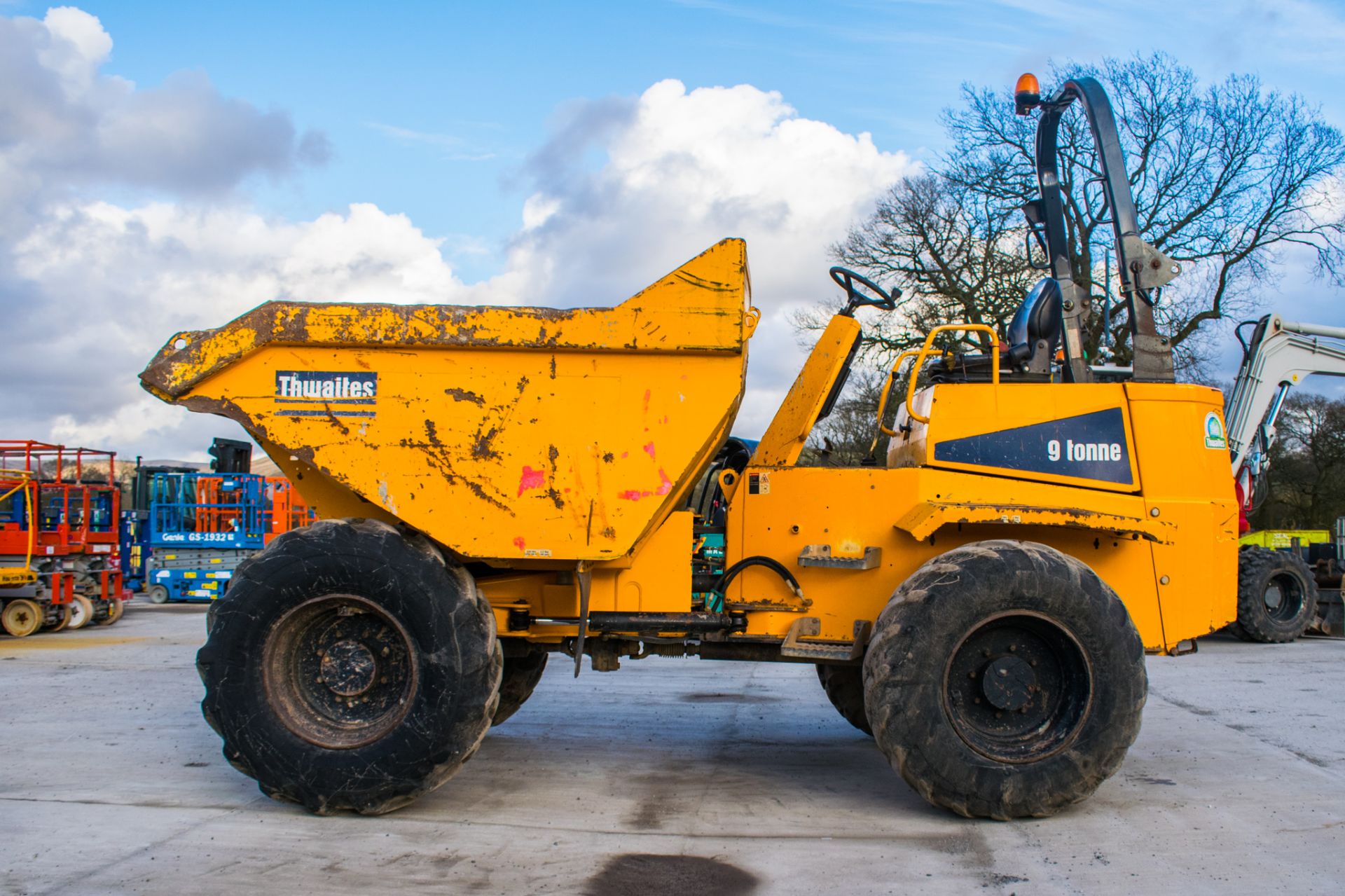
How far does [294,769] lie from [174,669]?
607 cm

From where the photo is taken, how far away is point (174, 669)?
1034 centimetres

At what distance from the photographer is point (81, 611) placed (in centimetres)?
1499

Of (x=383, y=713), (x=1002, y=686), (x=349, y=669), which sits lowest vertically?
(x=383, y=713)

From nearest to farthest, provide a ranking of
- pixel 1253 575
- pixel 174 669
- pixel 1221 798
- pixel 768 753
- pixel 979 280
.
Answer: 1. pixel 1221 798
2. pixel 768 753
3. pixel 174 669
4. pixel 1253 575
5. pixel 979 280

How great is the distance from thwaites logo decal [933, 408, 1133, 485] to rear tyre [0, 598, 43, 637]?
13193 mm

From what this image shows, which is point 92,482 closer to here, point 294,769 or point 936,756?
point 294,769

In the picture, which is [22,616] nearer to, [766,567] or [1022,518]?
[766,567]

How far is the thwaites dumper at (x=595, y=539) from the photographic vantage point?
511 cm

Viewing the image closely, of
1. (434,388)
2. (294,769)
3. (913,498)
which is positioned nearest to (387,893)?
(294,769)

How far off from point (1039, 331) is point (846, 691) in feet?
8.42

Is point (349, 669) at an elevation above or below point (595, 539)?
below

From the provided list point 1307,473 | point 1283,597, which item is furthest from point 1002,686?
point 1307,473

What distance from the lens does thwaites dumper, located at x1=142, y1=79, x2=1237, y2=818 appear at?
5.11m

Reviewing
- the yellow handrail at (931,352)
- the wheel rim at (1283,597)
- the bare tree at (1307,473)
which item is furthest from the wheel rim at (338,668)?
the bare tree at (1307,473)
